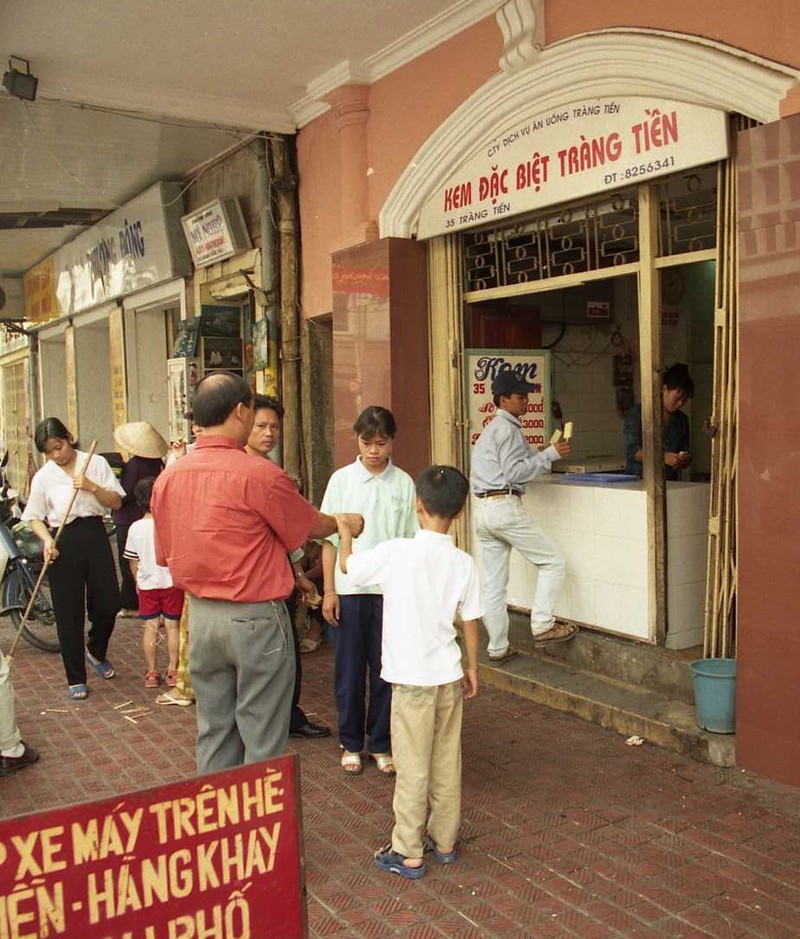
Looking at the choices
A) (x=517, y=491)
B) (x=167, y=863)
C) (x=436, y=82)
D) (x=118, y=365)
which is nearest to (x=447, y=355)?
(x=517, y=491)

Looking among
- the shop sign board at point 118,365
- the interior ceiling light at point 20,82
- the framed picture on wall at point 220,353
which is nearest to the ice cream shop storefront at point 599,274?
the interior ceiling light at point 20,82

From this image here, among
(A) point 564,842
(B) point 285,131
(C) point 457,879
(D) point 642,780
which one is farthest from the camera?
(B) point 285,131

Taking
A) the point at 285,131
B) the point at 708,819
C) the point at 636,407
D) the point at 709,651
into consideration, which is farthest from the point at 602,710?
the point at 285,131

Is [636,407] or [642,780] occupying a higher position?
[636,407]

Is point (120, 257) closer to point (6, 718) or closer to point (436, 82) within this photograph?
point (436, 82)

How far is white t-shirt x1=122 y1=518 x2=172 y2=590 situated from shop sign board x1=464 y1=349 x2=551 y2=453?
2.32 m

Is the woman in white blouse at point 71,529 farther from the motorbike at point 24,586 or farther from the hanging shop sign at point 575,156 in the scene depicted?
the hanging shop sign at point 575,156

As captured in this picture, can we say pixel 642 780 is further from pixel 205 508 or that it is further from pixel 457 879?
pixel 205 508

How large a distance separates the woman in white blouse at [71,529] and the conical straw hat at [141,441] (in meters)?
1.59

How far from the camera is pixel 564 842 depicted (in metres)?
3.86

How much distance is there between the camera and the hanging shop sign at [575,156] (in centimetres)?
475

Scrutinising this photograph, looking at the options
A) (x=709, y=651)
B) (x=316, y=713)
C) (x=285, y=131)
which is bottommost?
(x=316, y=713)

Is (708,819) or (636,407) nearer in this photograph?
(708,819)

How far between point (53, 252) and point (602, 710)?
12.6 m
